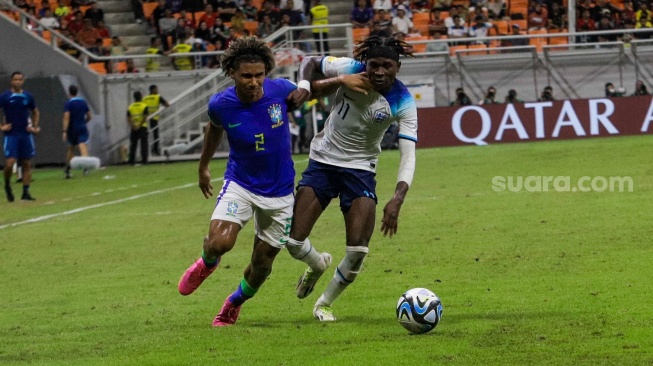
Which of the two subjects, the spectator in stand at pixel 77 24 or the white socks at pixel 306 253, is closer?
the white socks at pixel 306 253

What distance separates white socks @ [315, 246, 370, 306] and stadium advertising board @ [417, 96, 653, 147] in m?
20.7

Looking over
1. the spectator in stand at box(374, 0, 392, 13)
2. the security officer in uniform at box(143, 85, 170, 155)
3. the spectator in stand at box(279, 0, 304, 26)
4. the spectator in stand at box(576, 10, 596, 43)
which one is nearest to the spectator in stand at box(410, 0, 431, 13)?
the spectator in stand at box(374, 0, 392, 13)

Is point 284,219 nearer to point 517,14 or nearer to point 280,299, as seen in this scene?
point 280,299

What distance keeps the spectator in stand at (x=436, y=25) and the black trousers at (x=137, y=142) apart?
30.8 ft

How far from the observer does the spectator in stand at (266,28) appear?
3378 centimetres

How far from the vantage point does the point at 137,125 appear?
31922mm

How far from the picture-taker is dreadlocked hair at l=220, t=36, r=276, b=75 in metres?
8.70

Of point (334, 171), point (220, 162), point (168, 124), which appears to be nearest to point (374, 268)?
point (334, 171)

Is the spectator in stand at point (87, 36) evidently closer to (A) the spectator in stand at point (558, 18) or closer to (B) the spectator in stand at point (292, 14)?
(B) the spectator in stand at point (292, 14)

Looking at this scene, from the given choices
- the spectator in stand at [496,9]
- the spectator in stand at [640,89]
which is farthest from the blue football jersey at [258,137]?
the spectator in stand at [496,9]

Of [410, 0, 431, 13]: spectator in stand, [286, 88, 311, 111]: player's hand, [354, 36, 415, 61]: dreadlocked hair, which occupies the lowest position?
[410, 0, 431, 13]: spectator in stand

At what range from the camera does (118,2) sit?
37594 millimetres

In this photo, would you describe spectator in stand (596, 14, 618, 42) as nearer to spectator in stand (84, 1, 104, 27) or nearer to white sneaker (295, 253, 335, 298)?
spectator in stand (84, 1, 104, 27)

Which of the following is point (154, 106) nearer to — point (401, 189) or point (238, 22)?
point (238, 22)
